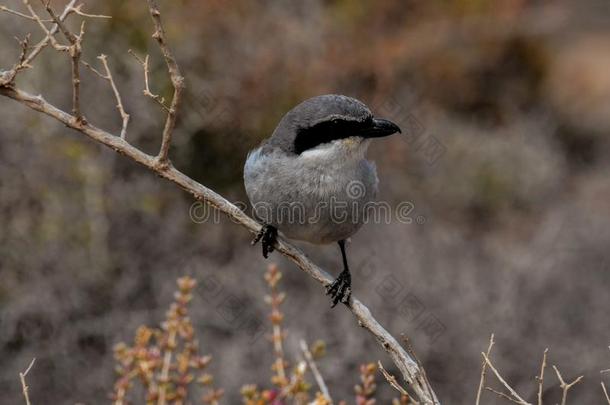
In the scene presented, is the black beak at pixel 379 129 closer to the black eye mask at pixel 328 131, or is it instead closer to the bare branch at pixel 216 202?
the black eye mask at pixel 328 131

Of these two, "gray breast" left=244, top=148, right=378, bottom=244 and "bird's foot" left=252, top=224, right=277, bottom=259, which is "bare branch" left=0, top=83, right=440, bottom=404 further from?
"bird's foot" left=252, top=224, right=277, bottom=259

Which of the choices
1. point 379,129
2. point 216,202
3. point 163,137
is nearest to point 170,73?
point 163,137

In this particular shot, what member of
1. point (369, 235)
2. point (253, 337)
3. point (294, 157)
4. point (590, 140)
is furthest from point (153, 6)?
point (590, 140)

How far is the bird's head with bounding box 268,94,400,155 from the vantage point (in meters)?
4.14

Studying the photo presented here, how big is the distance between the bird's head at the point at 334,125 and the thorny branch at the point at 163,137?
0.68 meters

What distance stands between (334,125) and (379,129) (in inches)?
8.8

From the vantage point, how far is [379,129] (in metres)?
4.15

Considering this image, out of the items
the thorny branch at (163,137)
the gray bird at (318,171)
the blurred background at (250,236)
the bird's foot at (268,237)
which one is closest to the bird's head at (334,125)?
the gray bird at (318,171)

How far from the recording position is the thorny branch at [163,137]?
3080mm

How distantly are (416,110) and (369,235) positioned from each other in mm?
2805

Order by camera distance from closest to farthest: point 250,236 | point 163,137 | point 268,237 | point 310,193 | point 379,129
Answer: point 163,137 → point 379,129 → point 310,193 → point 268,237 → point 250,236

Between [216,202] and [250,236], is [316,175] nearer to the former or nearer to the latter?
[216,202]

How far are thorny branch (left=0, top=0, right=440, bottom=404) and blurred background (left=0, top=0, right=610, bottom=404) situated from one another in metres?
2.58

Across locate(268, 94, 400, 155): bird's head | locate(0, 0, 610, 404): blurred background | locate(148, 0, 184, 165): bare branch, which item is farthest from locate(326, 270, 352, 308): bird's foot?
locate(0, 0, 610, 404): blurred background
